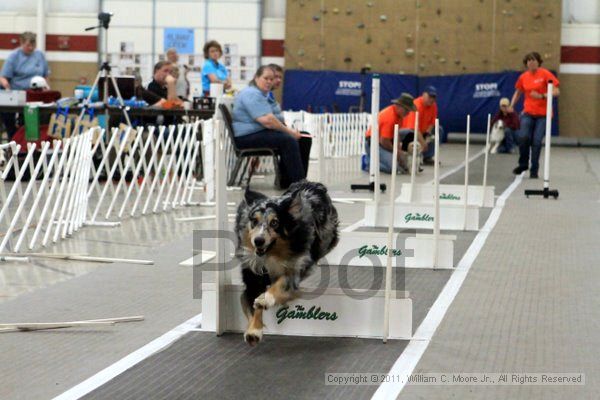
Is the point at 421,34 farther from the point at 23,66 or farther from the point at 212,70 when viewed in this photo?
the point at 23,66

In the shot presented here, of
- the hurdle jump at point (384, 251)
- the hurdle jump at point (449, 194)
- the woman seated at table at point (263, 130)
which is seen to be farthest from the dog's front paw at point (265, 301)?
the woman seated at table at point (263, 130)

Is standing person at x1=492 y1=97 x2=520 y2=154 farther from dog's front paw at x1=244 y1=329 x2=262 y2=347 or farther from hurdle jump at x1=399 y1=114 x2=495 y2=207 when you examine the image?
dog's front paw at x1=244 y1=329 x2=262 y2=347

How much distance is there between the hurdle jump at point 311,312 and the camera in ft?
15.6

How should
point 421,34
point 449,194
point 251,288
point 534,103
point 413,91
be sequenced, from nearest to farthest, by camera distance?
point 251,288
point 449,194
point 534,103
point 413,91
point 421,34

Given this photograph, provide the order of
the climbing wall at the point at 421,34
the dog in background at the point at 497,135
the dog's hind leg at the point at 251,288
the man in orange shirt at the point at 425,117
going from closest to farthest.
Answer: the dog's hind leg at the point at 251,288 → the man in orange shirt at the point at 425,117 → the dog in background at the point at 497,135 → the climbing wall at the point at 421,34

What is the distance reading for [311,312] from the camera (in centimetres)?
483

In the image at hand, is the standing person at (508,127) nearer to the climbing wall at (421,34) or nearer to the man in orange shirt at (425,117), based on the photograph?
the man in orange shirt at (425,117)

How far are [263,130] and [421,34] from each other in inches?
601

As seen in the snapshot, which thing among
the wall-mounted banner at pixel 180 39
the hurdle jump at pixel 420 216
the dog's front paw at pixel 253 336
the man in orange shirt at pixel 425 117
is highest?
the wall-mounted banner at pixel 180 39

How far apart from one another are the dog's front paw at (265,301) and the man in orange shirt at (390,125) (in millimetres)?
7903

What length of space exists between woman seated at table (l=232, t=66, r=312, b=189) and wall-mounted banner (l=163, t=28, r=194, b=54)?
49.8 feet

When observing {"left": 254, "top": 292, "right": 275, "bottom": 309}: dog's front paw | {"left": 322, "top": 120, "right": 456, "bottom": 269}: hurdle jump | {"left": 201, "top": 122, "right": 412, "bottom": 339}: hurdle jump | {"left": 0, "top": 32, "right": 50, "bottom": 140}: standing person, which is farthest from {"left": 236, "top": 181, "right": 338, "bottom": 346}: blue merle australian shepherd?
{"left": 0, "top": 32, "right": 50, "bottom": 140}: standing person

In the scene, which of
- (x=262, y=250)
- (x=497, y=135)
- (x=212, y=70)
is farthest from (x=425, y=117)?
(x=262, y=250)

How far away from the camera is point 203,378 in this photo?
4.09 meters
